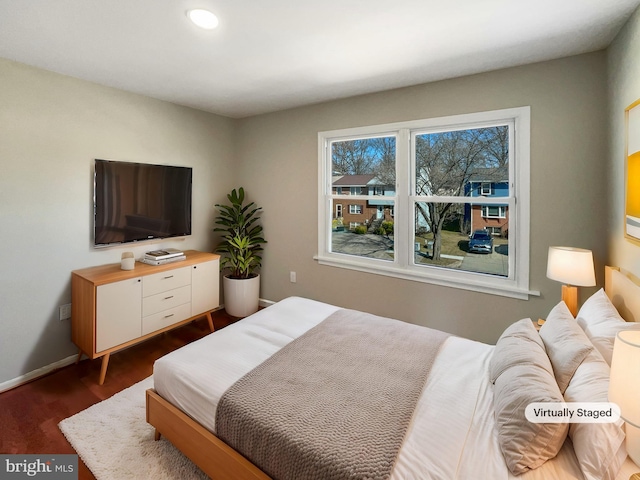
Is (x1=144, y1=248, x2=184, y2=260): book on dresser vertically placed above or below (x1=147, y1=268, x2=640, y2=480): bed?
above

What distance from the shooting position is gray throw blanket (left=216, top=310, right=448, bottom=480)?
45.2 inches

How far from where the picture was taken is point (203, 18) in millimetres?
1773

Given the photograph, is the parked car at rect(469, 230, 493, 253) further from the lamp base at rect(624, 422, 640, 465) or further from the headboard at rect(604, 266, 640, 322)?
the lamp base at rect(624, 422, 640, 465)

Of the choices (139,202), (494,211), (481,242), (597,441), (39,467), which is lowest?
(39,467)

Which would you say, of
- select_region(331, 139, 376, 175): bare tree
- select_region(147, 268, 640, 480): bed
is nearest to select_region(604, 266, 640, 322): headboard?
select_region(147, 268, 640, 480): bed

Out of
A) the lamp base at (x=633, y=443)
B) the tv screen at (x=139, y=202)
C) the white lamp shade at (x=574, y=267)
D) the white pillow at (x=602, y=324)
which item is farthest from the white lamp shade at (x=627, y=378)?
the tv screen at (x=139, y=202)

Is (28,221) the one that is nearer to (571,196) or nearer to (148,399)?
(148,399)

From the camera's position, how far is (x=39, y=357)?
2.57 m

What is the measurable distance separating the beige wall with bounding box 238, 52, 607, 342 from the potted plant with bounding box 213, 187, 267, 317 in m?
0.18

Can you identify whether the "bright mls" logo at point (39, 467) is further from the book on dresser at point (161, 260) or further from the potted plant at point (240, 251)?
the potted plant at point (240, 251)

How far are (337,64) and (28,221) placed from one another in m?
2.70

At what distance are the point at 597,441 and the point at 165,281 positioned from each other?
3.05 meters

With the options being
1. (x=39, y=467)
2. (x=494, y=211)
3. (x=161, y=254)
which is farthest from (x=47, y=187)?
(x=494, y=211)

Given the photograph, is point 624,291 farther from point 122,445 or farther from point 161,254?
point 161,254
